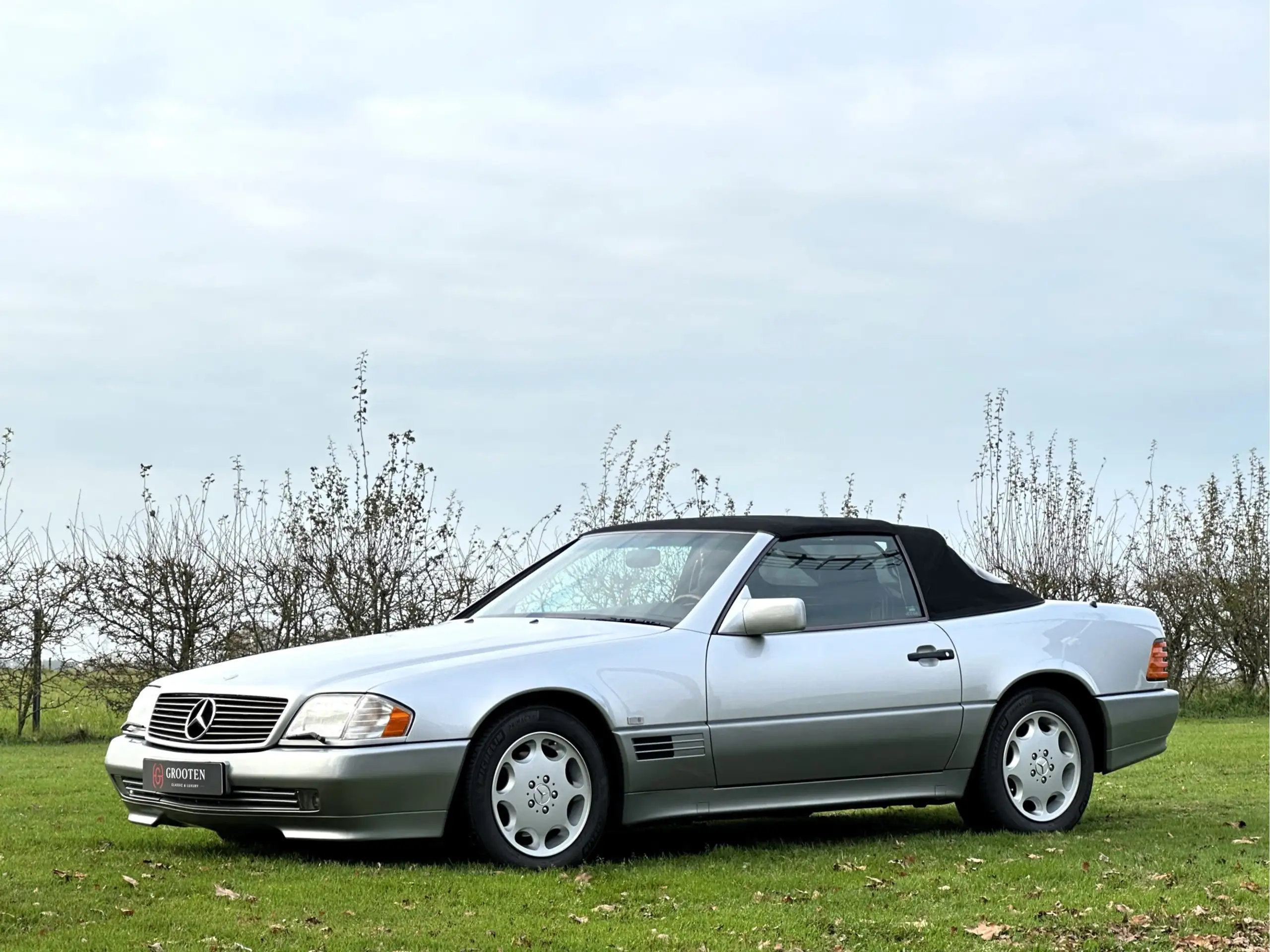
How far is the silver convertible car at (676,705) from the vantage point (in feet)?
24.6

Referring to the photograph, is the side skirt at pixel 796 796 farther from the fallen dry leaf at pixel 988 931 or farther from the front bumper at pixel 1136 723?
the fallen dry leaf at pixel 988 931

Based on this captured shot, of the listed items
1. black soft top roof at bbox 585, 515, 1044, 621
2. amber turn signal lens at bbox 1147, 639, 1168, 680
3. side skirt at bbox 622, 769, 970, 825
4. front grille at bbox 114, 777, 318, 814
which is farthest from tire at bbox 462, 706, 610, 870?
amber turn signal lens at bbox 1147, 639, 1168, 680

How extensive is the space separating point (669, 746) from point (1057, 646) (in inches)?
109

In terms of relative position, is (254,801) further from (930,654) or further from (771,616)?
(930,654)

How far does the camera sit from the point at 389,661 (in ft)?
25.4

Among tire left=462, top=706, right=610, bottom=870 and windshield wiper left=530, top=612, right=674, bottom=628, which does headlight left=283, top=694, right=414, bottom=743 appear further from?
windshield wiper left=530, top=612, right=674, bottom=628

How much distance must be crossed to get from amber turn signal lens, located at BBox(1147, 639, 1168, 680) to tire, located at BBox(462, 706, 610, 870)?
13.0 feet

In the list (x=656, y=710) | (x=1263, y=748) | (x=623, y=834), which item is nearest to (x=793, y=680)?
(x=656, y=710)

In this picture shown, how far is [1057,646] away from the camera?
960 cm

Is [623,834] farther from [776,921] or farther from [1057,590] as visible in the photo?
[1057,590]

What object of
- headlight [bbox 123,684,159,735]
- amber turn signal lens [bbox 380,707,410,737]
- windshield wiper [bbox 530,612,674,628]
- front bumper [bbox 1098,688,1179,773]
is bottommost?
front bumper [bbox 1098,688,1179,773]

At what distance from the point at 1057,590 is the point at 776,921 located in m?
18.3

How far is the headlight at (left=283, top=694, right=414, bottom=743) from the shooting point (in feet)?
24.3

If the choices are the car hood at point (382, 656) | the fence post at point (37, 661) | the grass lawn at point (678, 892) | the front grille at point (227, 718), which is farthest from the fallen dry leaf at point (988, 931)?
the fence post at point (37, 661)
